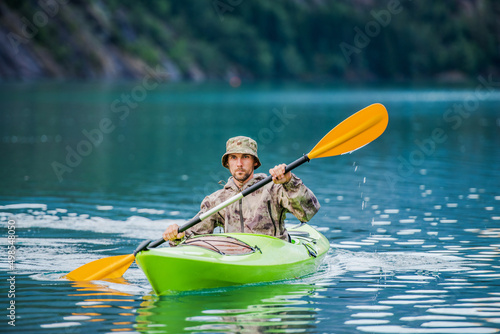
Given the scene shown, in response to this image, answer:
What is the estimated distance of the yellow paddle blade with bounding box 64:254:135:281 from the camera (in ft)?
31.5

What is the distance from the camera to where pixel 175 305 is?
8805mm

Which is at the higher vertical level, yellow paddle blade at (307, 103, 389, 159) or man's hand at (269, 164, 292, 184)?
yellow paddle blade at (307, 103, 389, 159)

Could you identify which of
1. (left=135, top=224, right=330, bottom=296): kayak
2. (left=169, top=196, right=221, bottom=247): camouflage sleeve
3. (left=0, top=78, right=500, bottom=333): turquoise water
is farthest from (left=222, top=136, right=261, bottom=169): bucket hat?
(left=0, top=78, right=500, bottom=333): turquoise water

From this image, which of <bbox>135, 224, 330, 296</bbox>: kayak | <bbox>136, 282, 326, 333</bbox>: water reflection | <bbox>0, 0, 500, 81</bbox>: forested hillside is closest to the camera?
<bbox>136, 282, 326, 333</bbox>: water reflection

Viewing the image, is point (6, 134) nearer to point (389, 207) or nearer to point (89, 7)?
point (389, 207)

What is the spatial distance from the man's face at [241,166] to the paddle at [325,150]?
388 mm

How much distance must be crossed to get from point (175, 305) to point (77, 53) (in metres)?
94.4

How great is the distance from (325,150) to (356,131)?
58 centimetres

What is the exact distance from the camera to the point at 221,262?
9.04 meters

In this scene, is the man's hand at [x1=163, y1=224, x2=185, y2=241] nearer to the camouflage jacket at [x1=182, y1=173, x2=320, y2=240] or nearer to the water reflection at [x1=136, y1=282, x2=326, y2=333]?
the camouflage jacket at [x1=182, y1=173, x2=320, y2=240]

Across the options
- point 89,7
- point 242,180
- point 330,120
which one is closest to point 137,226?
point 242,180

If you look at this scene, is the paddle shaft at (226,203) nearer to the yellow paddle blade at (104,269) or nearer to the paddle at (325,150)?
the paddle at (325,150)

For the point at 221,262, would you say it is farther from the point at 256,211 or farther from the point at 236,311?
the point at 256,211

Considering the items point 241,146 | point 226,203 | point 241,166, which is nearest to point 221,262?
point 226,203
